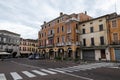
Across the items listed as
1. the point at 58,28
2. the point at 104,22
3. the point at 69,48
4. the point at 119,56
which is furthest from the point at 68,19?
the point at 119,56

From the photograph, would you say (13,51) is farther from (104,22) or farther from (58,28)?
(104,22)

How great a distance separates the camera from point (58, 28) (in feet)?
136

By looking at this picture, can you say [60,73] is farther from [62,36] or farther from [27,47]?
[27,47]

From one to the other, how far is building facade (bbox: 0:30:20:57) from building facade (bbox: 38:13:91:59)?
15.7 m

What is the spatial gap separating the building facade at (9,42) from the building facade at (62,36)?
618 inches

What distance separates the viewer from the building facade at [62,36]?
116 ft

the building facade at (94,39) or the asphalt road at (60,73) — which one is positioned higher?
the building facade at (94,39)

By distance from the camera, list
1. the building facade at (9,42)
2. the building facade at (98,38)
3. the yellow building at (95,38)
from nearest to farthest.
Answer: the building facade at (98,38)
the yellow building at (95,38)
the building facade at (9,42)

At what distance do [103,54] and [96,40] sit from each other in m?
3.76

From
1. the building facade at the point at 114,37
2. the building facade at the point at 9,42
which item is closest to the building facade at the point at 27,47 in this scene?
the building facade at the point at 9,42

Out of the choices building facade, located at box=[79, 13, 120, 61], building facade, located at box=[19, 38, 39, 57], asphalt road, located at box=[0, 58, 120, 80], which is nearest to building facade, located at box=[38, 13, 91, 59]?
building facade, located at box=[79, 13, 120, 61]

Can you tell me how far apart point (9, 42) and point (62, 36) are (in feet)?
92.7

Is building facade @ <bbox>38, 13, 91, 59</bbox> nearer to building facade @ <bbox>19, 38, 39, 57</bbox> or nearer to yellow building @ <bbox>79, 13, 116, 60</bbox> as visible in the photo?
yellow building @ <bbox>79, 13, 116, 60</bbox>

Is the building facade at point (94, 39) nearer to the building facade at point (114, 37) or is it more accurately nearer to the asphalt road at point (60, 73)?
the building facade at point (114, 37)
